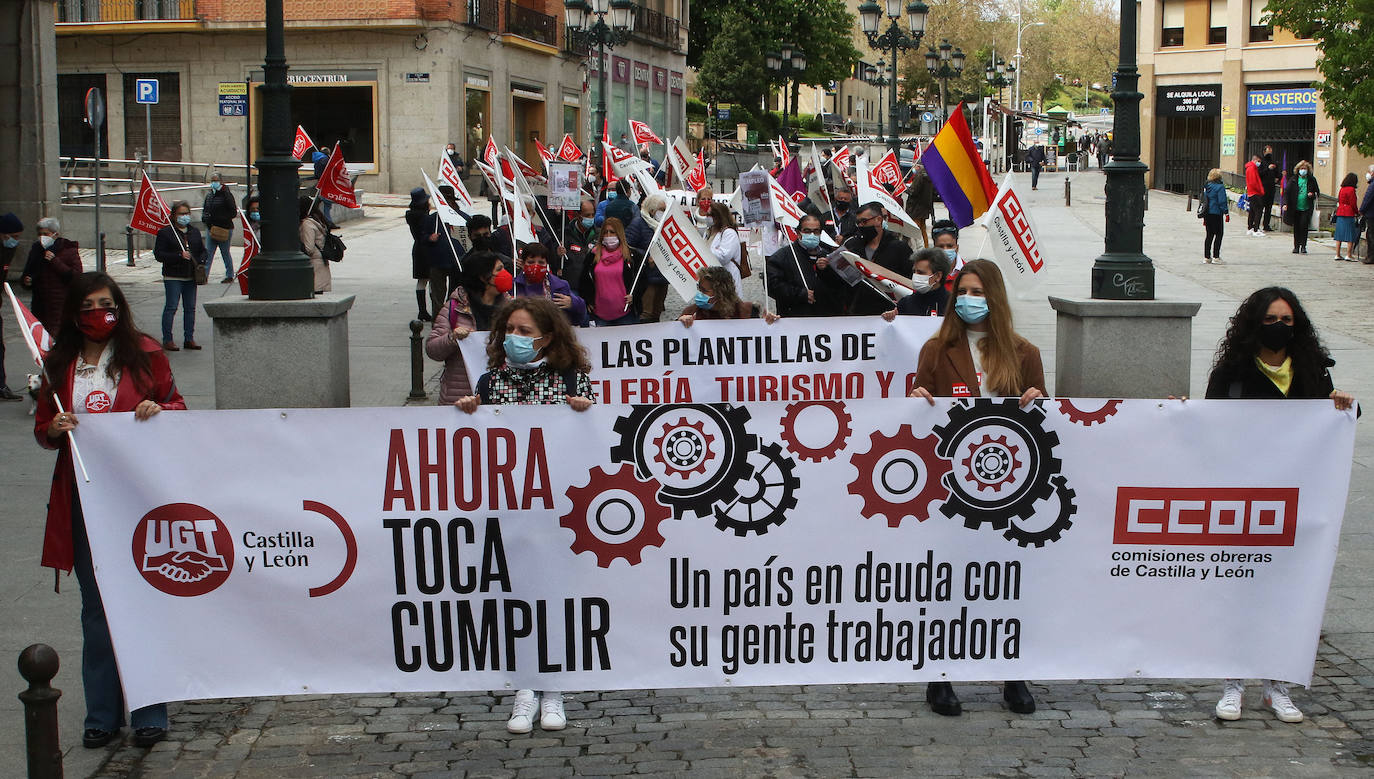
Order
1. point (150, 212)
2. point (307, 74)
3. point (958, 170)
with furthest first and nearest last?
point (307, 74) < point (150, 212) < point (958, 170)

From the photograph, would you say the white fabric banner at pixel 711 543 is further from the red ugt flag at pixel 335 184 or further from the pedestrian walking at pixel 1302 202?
the pedestrian walking at pixel 1302 202

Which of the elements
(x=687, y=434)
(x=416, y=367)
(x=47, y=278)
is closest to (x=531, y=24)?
(x=47, y=278)

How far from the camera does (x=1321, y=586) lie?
5480 millimetres

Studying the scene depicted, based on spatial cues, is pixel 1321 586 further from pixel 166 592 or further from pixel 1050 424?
pixel 166 592

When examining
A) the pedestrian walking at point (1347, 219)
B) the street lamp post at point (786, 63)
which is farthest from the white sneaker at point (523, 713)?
the street lamp post at point (786, 63)

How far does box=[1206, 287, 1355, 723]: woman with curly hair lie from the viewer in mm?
5758

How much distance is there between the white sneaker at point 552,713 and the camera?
5.54 m

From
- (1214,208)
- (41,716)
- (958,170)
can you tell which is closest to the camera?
(41,716)

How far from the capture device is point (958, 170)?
10.9 m

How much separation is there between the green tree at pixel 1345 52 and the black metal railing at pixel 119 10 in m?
32.0

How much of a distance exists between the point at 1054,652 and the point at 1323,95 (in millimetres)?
21191

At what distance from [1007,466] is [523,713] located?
209 cm

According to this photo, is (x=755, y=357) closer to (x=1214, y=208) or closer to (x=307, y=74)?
(x=1214, y=208)

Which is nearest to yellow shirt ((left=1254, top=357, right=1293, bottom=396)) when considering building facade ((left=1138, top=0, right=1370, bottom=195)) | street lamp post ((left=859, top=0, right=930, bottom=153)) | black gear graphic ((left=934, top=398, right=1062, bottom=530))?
black gear graphic ((left=934, top=398, right=1062, bottom=530))
